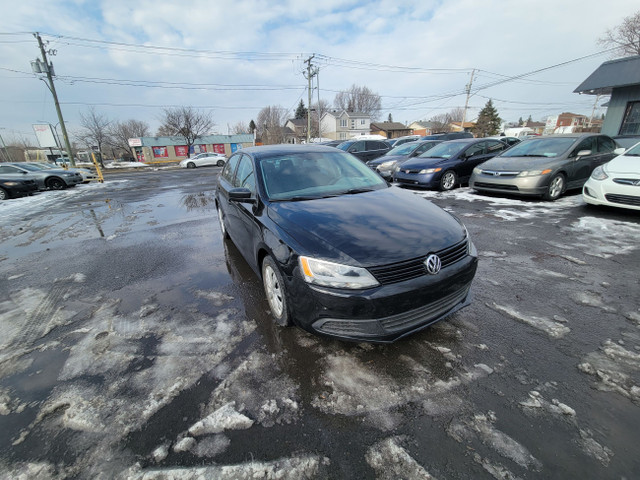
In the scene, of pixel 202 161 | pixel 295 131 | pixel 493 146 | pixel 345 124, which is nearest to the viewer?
pixel 493 146

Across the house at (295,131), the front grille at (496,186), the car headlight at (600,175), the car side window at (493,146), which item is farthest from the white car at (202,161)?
the house at (295,131)

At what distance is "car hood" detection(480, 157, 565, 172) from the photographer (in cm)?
669

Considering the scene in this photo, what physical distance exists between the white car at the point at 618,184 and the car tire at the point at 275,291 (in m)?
6.27

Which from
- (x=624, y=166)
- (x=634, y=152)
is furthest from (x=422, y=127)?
(x=624, y=166)

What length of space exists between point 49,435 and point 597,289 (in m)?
4.80

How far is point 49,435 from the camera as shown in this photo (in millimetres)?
1729

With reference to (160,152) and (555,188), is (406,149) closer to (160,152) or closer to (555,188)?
(555,188)

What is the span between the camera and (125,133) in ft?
183

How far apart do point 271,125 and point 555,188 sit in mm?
57414

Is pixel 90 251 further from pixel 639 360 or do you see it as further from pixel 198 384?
pixel 639 360

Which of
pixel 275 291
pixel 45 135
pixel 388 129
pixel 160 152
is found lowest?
pixel 275 291

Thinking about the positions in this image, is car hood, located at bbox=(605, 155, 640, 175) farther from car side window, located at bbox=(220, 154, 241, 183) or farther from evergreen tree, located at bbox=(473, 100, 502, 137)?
evergreen tree, located at bbox=(473, 100, 502, 137)

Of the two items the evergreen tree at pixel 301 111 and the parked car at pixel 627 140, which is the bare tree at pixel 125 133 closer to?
the evergreen tree at pixel 301 111

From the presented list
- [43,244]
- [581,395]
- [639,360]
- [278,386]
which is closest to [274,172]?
[278,386]
